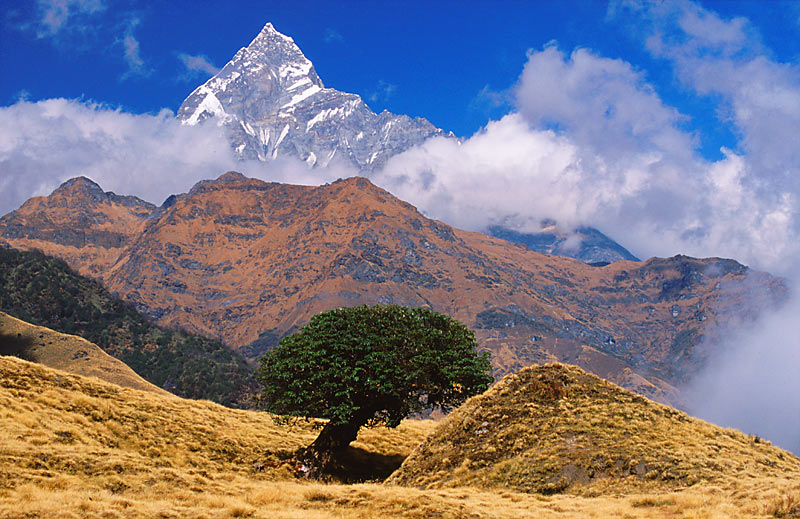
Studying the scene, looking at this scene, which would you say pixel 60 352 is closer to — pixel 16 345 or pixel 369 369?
pixel 16 345

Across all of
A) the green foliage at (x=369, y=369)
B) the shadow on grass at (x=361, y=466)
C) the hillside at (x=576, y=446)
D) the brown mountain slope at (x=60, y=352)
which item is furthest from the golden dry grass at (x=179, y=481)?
the brown mountain slope at (x=60, y=352)

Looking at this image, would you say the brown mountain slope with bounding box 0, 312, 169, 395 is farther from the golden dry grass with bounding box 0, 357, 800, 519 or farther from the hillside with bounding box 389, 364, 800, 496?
the hillside with bounding box 389, 364, 800, 496

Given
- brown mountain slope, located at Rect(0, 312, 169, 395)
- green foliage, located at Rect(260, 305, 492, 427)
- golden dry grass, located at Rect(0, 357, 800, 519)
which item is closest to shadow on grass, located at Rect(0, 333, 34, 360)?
brown mountain slope, located at Rect(0, 312, 169, 395)

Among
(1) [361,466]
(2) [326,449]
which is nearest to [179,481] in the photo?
(2) [326,449]

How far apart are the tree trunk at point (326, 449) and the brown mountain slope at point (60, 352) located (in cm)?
10880

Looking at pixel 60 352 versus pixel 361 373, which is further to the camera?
pixel 60 352

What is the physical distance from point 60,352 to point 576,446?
150291mm

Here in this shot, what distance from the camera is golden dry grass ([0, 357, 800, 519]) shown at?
21766 mm

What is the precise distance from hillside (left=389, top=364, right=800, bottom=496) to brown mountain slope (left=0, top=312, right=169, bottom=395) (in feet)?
384

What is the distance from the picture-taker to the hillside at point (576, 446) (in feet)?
90.8

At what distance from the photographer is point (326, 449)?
127 feet

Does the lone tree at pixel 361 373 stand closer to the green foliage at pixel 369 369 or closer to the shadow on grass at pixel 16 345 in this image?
the green foliage at pixel 369 369

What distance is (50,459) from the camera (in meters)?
27.6

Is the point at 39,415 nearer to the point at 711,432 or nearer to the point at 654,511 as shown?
the point at 654,511
